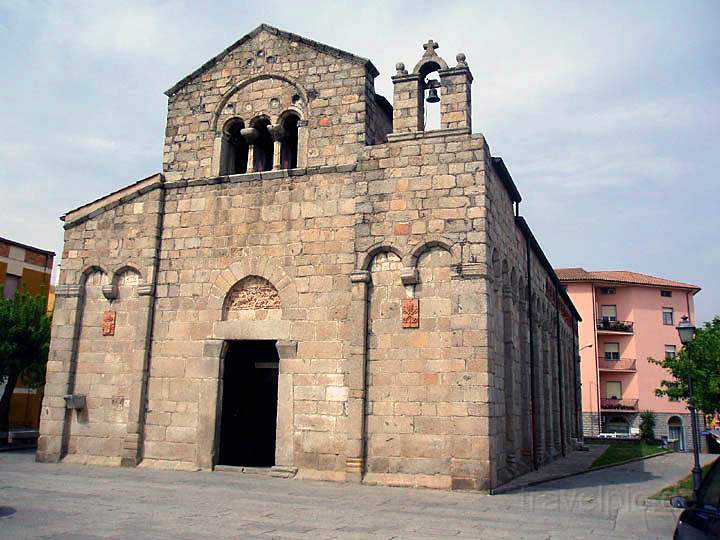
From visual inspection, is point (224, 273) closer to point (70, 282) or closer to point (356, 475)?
point (70, 282)

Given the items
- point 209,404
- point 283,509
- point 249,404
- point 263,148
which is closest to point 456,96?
point 263,148

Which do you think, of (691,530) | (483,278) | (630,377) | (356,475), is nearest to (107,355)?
(356,475)

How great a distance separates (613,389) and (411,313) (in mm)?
39368

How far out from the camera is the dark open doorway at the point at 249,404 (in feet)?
48.9

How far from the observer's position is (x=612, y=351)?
48.2 metres

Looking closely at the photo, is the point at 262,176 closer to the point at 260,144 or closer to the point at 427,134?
the point at 260,144

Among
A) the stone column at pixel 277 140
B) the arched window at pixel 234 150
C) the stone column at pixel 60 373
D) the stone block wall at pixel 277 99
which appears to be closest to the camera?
the stone block wall at pixel 277 99

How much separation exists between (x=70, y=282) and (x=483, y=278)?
33.5 ft

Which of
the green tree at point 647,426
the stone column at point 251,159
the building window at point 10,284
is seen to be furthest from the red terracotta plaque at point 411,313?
the green tree at point 647,426

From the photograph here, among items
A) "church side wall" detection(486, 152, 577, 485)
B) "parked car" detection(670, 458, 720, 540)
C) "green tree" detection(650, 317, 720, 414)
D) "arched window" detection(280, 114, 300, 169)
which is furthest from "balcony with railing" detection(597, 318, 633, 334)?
"parked car" detection(670, 458, 720, 540)

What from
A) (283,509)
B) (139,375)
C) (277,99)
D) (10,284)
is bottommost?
(283,509)

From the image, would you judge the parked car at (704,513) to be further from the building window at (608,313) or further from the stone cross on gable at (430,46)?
the building window at (608,313)

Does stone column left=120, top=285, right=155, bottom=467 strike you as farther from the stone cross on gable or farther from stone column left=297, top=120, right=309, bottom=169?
the stone cross on gable

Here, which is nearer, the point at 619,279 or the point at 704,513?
the point at 704,513
